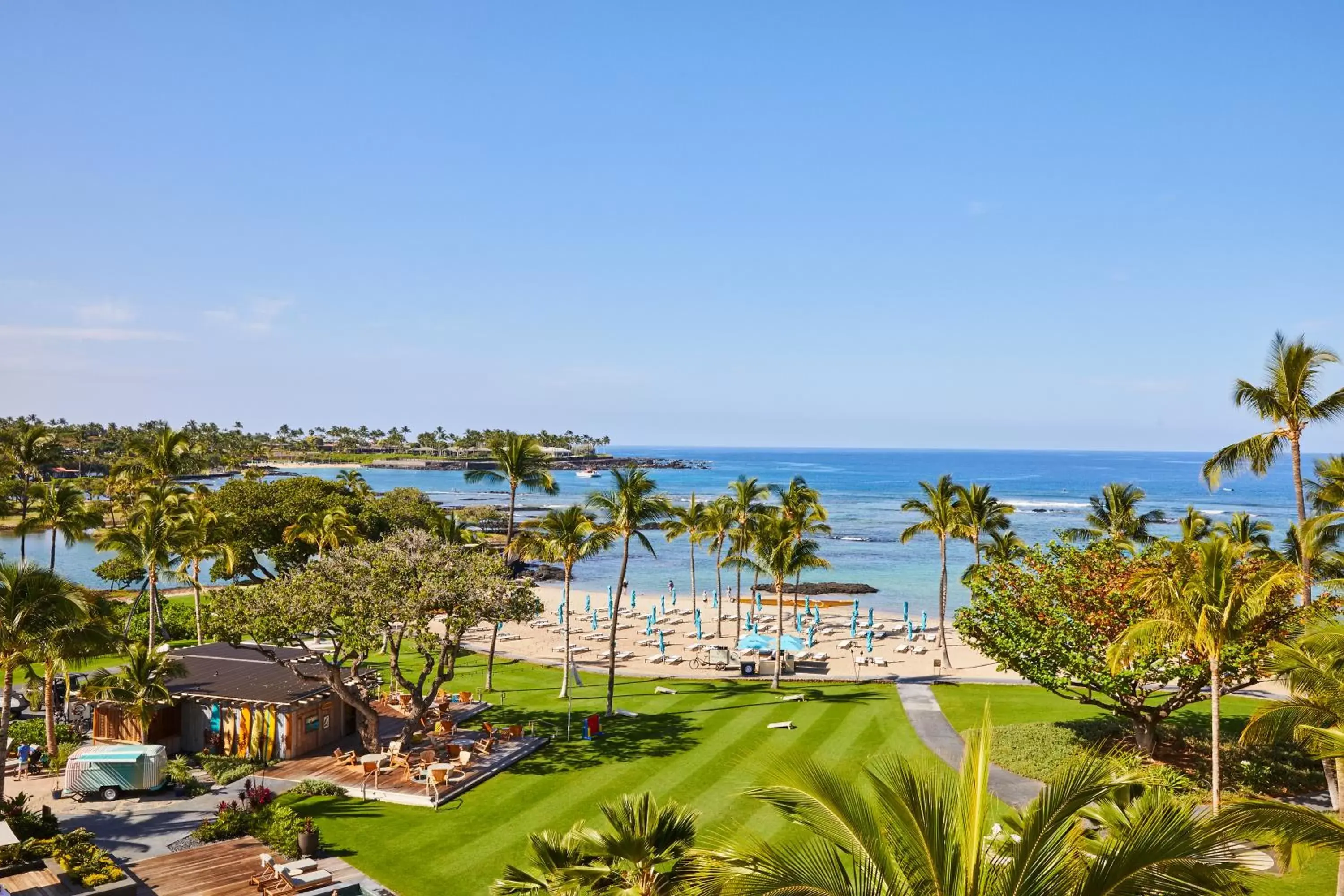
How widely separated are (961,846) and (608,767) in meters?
21.4

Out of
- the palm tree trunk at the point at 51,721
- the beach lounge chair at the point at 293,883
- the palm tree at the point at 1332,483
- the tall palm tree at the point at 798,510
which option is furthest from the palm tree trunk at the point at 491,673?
the palm tree at the point at 1332,483

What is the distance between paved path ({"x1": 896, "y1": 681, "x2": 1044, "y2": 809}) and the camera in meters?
23.5

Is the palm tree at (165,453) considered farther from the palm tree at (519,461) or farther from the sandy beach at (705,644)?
the palm tree at (519,461)

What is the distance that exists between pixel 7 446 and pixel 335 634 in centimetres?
4412

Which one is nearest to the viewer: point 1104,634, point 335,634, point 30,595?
point 30,595

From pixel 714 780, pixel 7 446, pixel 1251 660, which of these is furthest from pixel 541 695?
pixel 7 446

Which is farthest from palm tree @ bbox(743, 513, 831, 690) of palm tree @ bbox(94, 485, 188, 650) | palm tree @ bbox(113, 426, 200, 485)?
palm tree @ bbox(113, 426, 200, 485)

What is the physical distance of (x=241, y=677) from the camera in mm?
29734

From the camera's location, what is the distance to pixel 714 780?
25.2m

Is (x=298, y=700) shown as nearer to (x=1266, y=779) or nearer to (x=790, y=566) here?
(x=790, y=566)

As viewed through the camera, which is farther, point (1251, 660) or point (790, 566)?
point (790, 566)

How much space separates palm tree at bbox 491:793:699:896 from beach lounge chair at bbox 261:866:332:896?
682cm

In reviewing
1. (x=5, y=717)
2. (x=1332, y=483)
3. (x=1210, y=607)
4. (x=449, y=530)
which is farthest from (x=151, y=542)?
(x=1332, y=483)

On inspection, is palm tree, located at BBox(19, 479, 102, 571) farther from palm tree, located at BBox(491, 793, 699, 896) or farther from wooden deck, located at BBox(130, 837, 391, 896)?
palm tree, located at BBox(491, 793, 699, 896)
